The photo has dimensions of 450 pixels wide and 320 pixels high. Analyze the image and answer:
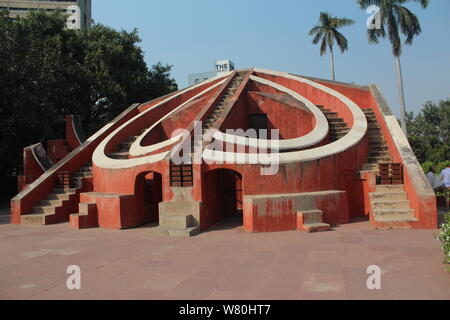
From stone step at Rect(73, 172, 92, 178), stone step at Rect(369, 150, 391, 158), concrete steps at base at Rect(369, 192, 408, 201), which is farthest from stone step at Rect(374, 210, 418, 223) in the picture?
stone step at Rect(73, 172, 92, 178)

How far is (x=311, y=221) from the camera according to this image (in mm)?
5938

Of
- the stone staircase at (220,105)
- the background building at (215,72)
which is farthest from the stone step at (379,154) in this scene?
the background building at (215,72)

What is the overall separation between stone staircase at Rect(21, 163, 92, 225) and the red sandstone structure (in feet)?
0.08

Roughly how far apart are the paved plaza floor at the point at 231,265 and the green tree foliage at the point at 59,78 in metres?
7.93

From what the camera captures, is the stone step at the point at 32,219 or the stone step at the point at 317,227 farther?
the stone step at the point at 32,219

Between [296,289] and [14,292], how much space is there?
2684mm

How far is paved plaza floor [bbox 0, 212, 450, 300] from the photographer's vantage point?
3.30 metres

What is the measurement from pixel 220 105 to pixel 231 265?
6052 mm

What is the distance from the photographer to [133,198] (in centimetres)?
705

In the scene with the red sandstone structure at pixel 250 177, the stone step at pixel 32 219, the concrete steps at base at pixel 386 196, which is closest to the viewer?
the red sandstone structure at pixel 250 177

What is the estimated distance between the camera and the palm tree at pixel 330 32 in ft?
82.8

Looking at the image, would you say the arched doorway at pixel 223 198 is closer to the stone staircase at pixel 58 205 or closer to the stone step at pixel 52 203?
the stone staircase at pixel 58 205

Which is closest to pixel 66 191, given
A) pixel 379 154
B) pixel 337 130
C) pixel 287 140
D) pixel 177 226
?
pixel 177 226

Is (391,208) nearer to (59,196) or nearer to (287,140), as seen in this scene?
(287,140)
